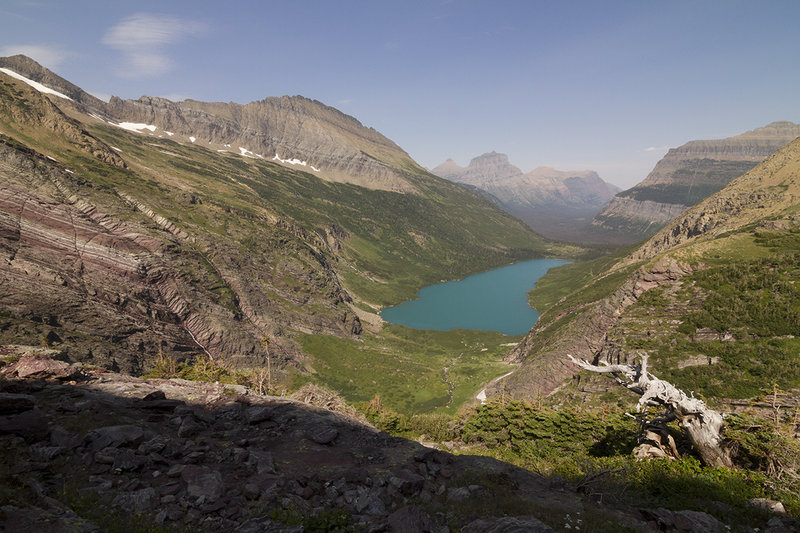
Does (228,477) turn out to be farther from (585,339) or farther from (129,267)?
(129,267)

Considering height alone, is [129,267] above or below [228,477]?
below

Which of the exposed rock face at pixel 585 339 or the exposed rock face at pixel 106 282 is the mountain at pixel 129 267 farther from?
the exposed rock face at pixel 585 339

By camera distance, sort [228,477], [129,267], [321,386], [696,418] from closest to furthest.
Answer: [228,477] → [696,418] → [321,386] → [129,267]

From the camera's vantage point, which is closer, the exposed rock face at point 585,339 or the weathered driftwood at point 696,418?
the weathered driftwood at point 696,418

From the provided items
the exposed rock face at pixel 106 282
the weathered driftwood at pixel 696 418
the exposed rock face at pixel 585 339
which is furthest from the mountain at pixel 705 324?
the exposed rock face at pixel 106 282

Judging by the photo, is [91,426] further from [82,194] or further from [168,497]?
[82,194]

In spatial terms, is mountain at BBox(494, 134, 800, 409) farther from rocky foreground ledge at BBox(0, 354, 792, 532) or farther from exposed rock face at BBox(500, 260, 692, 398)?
rocky foreground ledge at BBox(0, 354, 792, 532)

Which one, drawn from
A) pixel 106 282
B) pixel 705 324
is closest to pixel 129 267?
pixel 106 282

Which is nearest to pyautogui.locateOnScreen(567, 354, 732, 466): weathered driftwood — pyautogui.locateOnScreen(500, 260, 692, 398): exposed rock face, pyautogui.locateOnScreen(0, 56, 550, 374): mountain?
pyautogui.locateOnScreen(0, 56, 550, 374): mountain
